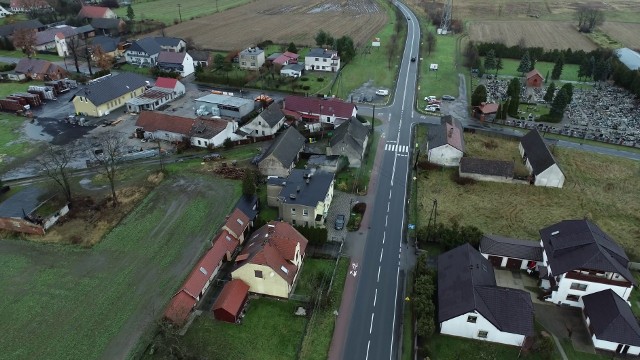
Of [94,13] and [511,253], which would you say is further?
[94,13]

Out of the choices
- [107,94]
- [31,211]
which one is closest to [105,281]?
[31,211]

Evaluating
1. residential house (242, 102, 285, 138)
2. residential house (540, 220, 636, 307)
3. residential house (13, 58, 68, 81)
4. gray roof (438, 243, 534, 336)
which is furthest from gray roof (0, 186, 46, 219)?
residential house (540, 220, 636, 307)

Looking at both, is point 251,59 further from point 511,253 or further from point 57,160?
point 511,253

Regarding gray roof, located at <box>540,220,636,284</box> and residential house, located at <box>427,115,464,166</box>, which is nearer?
gray roof, located at <box>540,220,636,284</box>

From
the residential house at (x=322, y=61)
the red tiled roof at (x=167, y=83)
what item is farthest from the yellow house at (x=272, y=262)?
the residential house at (x=322, y=61)

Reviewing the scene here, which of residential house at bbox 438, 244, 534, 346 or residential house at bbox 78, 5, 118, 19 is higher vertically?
residential house at bbox 78, 5, 118, 19

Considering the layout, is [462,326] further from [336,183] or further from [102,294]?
[102,294]

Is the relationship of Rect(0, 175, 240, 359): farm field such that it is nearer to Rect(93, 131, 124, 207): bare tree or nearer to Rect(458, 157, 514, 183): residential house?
Rect(93, 131, 124, 207): bare tree
